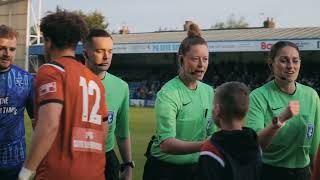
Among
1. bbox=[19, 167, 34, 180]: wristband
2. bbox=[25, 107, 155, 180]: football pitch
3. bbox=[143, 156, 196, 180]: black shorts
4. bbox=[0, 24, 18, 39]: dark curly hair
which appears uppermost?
bbox=[0, 24, 18, 39]: dark curly hair

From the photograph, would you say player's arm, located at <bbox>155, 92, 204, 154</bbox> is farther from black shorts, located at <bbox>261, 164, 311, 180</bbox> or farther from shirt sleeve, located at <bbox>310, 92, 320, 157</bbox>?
shirt sleeve, located at <bbox>310, 92, 320, 157</bbox>

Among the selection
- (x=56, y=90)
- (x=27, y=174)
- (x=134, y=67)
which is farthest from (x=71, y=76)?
(x=134, y=67)

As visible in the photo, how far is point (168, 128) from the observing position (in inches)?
172

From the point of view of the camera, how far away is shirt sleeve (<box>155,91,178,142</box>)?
14.3 ft

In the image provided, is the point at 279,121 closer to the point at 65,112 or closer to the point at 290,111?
the point at 290,111

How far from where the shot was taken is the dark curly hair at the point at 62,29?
12.5 ft

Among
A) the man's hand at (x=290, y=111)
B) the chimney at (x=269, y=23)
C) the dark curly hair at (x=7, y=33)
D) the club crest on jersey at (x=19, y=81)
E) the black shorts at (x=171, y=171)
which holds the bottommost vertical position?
the black shorts at (x=171, y=171)

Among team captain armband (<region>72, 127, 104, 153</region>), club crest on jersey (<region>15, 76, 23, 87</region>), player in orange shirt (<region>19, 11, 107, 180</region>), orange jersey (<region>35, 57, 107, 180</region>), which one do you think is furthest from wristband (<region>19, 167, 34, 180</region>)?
club crest on jersey (<region>15, 76, 23, 87</region>)

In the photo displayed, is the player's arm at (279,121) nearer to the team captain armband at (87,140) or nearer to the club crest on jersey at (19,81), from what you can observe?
the team captain armband at (87,140)

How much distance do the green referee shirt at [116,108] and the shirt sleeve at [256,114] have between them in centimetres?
123

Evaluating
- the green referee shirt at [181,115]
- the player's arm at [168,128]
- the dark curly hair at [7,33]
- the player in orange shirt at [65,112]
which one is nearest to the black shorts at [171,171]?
the green referee shirt at [181,115]

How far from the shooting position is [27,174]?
3.60 meters

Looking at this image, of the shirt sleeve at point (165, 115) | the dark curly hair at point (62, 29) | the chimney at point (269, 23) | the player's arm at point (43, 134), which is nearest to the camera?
the player's arm at point (43, 134)

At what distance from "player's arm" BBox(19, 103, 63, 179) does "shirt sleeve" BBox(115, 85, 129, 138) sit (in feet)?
5.37
